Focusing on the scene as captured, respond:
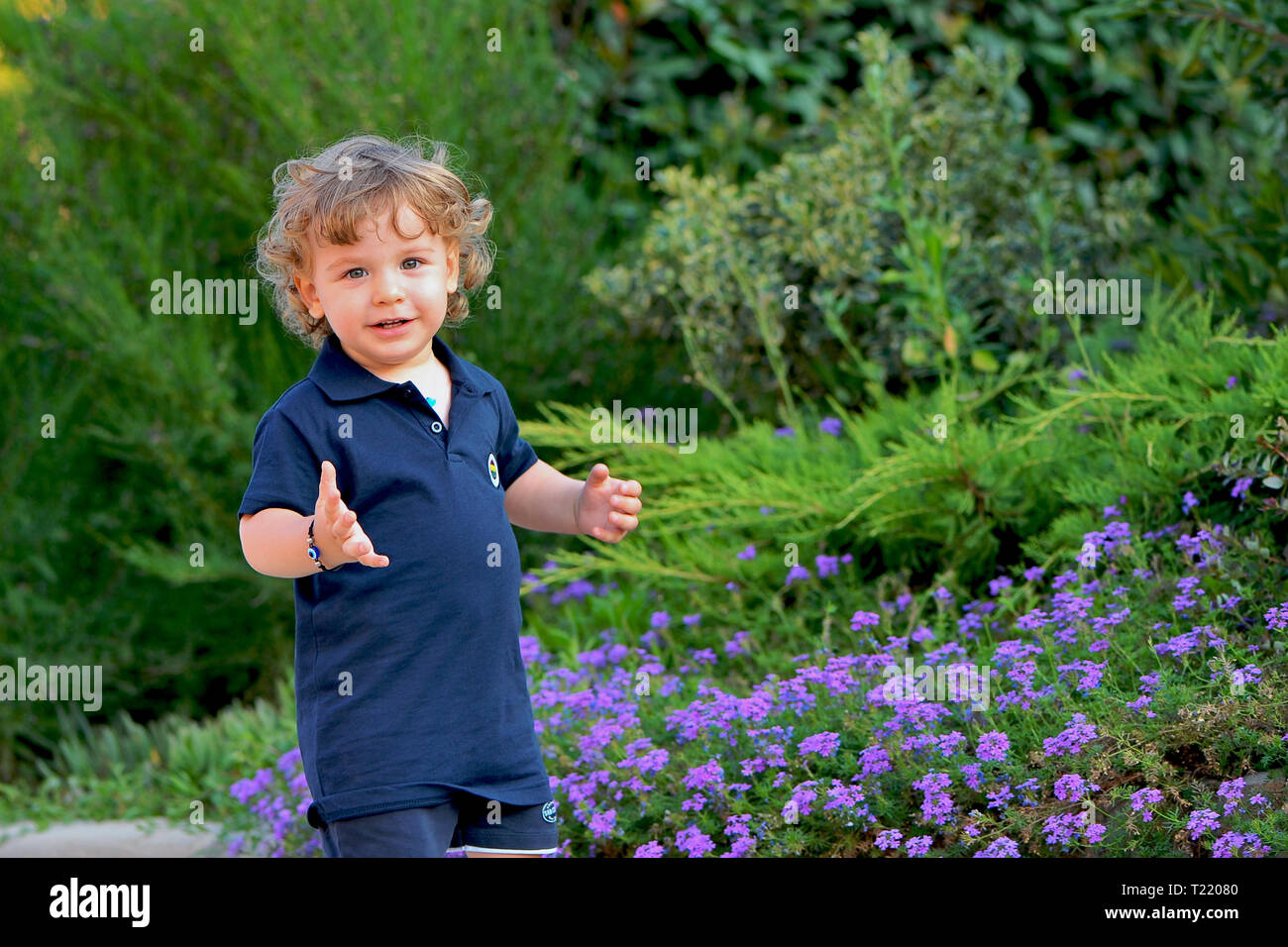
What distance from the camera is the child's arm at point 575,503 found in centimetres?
233

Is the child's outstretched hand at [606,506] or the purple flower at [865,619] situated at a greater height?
the child's outstretched hand at [606,506]

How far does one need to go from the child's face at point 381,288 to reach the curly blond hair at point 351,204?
0.8 inches

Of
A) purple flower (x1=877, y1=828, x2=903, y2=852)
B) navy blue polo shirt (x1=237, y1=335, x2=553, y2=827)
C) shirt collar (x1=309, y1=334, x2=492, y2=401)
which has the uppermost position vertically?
shirt collar (x1=309, y1=334, x2=492, y2=401)

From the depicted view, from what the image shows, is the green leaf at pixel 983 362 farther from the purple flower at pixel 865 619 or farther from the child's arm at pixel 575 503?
the child's arm at pixel 575 503

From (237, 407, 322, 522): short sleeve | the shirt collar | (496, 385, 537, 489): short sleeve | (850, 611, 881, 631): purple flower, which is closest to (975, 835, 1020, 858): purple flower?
(850, 611, 881, 631): purple flower

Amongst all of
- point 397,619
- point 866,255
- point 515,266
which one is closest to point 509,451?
point 397,619

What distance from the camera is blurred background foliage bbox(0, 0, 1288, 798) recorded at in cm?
444

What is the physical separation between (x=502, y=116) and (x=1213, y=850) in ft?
12.1

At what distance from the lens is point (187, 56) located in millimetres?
5293

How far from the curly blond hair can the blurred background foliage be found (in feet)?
5.57

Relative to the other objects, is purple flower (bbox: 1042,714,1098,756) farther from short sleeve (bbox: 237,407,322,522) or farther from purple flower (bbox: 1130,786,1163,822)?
short sleeve (bbox: 237,407,322,522)

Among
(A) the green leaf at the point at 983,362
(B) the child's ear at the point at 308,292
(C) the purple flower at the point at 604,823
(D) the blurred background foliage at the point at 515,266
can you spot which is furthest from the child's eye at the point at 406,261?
(A) the green leaf at the point at 983,362

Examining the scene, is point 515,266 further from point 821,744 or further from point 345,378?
point 345,378
